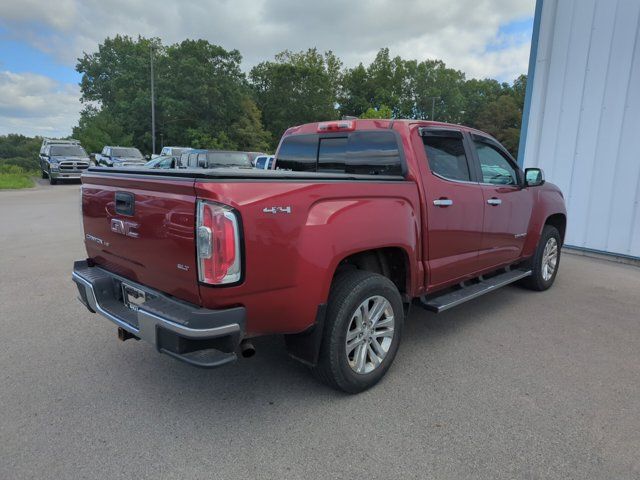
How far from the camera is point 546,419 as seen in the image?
9.42ft

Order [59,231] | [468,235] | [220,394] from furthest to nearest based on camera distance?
[59,231]
[468,235]
[220,394]

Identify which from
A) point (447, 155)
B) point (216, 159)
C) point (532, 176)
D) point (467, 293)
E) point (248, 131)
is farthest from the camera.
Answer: point (248, 131)

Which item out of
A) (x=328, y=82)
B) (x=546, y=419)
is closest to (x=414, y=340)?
(x=546, y=419)

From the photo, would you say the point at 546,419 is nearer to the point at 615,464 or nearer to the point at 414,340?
the point at 615,464

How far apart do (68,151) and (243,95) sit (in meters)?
24.8

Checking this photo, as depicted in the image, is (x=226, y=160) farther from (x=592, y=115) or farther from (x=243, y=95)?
(x=243, y=95)

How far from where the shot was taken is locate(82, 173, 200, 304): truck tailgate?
8.11 feet

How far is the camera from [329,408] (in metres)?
2.98

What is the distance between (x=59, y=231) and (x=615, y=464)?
10101 millimetres

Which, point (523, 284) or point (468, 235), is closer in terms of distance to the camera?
point (468, 235)

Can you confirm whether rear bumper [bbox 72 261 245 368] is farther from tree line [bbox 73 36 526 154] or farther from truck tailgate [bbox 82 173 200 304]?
tree line [bbox 73 36 526 154]

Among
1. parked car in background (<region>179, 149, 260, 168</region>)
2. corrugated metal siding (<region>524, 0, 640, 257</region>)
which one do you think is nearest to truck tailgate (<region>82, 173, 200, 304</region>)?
corrugated metal siding (<region>524, 0, 640, 257</region>)

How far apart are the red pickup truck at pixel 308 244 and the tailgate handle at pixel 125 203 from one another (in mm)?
16

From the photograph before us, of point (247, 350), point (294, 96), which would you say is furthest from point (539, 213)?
point (294, 96)
